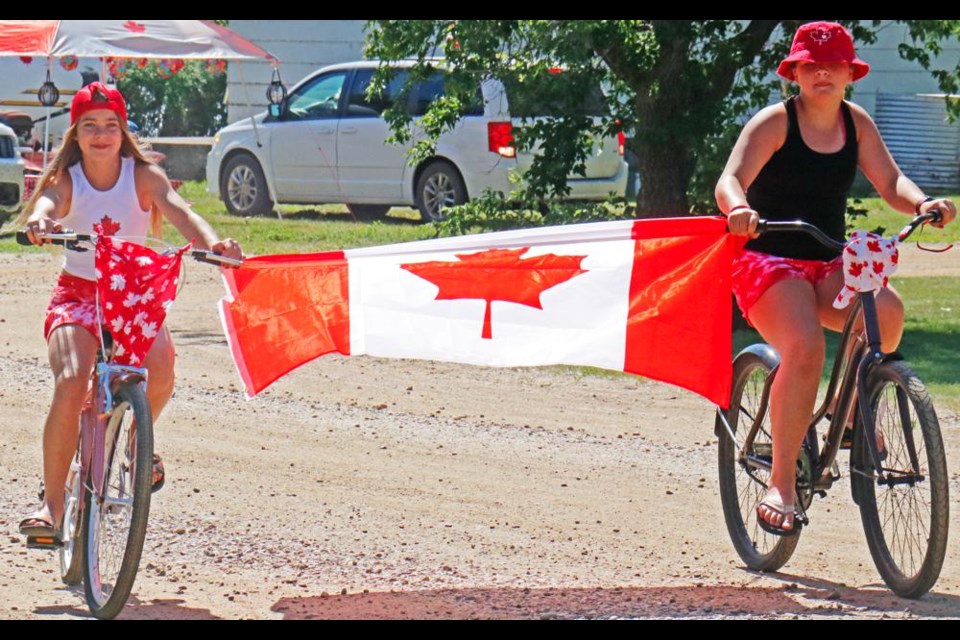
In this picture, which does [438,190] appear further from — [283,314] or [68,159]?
[68,159]

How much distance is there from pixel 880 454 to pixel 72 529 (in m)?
2.87

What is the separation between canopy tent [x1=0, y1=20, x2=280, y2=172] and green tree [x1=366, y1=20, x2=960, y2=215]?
7.76 m

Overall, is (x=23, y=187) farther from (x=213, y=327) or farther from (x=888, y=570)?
(x=888, y=570)

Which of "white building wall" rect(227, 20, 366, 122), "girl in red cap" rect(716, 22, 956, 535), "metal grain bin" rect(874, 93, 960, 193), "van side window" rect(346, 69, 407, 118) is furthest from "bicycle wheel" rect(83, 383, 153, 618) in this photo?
"metal grain bin" rect(874, 93, 960, 193)

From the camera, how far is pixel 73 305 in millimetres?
5719

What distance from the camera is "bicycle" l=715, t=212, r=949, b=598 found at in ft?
17.6

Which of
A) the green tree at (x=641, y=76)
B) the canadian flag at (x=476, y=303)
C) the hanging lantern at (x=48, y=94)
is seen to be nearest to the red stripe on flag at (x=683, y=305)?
the canadian flag at (x=476, y=303)

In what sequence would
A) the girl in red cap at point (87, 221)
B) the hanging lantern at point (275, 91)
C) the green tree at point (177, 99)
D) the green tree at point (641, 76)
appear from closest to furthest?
the girl in red cap at point (87, 221) < the green tree at point (641, 76) < the hanging lantern at point (275, 91) < the green tree at point (177, 99)

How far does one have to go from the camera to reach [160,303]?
18.4 feet

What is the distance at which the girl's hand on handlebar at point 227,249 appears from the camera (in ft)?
18.4

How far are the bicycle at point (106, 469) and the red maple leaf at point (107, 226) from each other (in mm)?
134

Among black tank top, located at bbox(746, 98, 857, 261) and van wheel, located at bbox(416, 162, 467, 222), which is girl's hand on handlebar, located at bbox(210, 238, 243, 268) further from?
van wheel, located at bbox(416, 162, 467, 222)

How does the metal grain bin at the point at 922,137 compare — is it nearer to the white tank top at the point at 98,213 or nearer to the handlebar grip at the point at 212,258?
the white tank top at the point at 98,213
